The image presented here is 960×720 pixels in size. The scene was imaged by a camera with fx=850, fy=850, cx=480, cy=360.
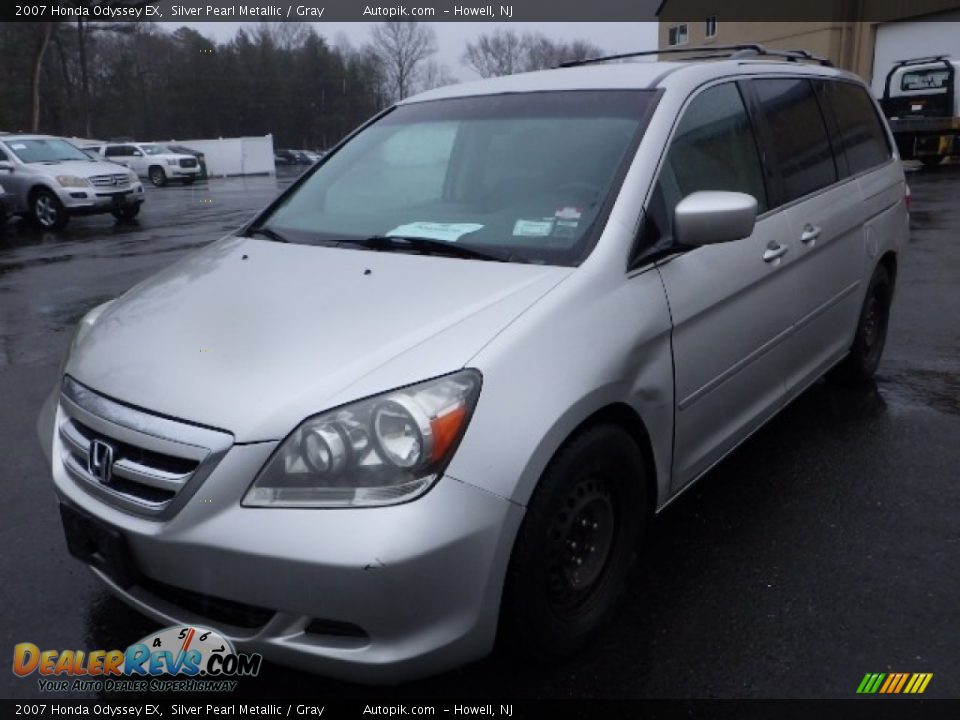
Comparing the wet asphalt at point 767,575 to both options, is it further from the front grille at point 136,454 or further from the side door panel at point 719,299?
the front grille at point 136,454

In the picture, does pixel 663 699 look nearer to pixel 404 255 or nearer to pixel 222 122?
pixel 404 255

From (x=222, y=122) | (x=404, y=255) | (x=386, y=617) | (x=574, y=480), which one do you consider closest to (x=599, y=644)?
(x=574, y=480)

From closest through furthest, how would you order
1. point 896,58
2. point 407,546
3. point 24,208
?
1. point 407,546
2. point 24,208
3. point 896,58

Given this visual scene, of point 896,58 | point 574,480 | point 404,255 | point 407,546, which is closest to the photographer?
point 407,546

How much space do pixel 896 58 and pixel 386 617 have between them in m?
34.7

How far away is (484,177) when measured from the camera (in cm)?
322

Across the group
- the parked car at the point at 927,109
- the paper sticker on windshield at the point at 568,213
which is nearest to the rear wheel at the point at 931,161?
the parked car at the point at 927,109

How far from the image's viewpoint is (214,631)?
7.16 ft

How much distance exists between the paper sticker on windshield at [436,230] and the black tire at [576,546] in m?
Result: 0.91

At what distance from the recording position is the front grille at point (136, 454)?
2.09 metres

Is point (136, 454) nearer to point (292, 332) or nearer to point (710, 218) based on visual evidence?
point (292, 332)

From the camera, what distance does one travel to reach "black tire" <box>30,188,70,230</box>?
48.5 ft

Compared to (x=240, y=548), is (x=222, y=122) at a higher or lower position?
higher

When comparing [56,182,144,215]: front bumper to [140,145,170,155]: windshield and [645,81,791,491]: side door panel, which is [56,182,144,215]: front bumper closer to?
[645,81,791,491]: side door panel
